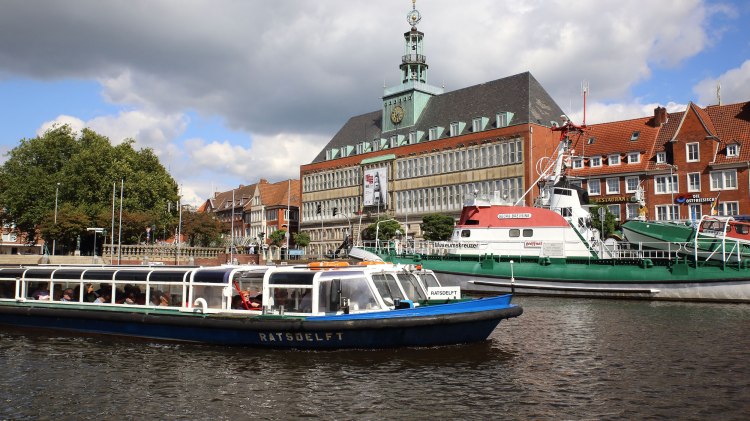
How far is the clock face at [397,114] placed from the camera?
277 feet

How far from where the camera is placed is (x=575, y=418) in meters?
11.5

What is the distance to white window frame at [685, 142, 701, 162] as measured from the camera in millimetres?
59062

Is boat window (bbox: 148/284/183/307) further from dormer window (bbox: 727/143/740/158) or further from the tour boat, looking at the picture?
dormer window (bbox: 727/143/740/158)

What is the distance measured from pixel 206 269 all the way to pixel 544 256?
76.4 ft

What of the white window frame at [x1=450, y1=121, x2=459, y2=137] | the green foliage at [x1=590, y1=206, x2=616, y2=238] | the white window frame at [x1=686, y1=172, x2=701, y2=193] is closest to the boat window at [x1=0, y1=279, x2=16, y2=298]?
the green foliage at [x1=590, y1=206, x2=616, y2=238]

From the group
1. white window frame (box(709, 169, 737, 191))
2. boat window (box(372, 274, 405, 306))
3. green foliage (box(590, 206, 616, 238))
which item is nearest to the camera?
boat window (box(372, 274, 405, 306))

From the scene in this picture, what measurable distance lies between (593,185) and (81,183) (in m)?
58.4

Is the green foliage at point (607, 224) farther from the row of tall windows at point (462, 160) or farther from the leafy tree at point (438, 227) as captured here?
the leafy tree at point (438, 227)

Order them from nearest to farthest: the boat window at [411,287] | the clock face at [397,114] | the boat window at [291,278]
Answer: the boat window at [291,278], the boat window at [411,287], the clock face at [397,114]

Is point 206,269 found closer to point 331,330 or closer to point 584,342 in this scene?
point 331,330

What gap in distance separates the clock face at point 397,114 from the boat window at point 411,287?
66710 millimetres

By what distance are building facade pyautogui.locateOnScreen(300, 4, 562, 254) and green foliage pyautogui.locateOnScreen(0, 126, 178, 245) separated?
22620 mm

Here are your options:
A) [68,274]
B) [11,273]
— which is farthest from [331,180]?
[68,274]

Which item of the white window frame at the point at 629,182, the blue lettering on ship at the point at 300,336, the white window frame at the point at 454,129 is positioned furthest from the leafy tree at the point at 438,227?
the blue lettering on ship at the point at 300,336
